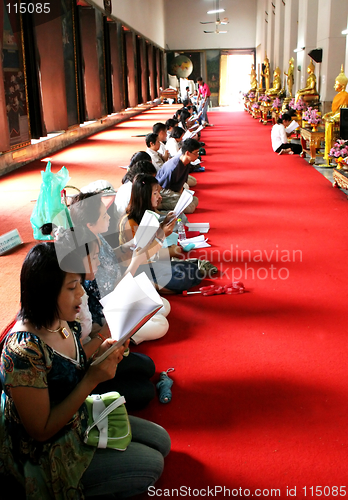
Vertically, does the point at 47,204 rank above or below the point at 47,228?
above

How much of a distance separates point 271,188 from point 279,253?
2.96 metres

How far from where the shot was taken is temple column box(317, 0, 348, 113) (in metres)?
10.6

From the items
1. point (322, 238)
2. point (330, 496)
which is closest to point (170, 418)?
point (330, 496)

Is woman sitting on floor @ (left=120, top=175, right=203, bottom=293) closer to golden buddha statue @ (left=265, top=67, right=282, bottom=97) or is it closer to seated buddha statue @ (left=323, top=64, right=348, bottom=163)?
seated buddha statue @ (left=323, top=64, right=348, bottom=163)

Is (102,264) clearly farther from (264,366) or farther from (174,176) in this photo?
(174,176)

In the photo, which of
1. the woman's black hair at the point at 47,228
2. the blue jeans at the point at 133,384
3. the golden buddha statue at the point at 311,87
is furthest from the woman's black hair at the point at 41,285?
the golden buddha statue at the point at 311,87

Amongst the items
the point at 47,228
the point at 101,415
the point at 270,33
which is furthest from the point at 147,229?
the point at 270,33

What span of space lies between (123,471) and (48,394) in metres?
0.45

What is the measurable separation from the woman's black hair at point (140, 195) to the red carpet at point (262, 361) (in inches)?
28.5

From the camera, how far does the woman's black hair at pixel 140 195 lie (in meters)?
3.52

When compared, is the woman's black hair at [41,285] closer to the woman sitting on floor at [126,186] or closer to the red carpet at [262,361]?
the red carpet at [262,361]

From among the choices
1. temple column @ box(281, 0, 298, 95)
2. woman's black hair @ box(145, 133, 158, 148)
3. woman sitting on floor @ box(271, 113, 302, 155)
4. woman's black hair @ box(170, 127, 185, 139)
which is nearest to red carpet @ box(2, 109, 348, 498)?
woman's black hair @ box(145, 133, 158, 148)

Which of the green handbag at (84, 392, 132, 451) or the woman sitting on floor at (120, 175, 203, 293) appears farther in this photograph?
the woman sitting on floor at (120, 175, 203, 293)

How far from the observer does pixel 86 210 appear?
2.91 metres
